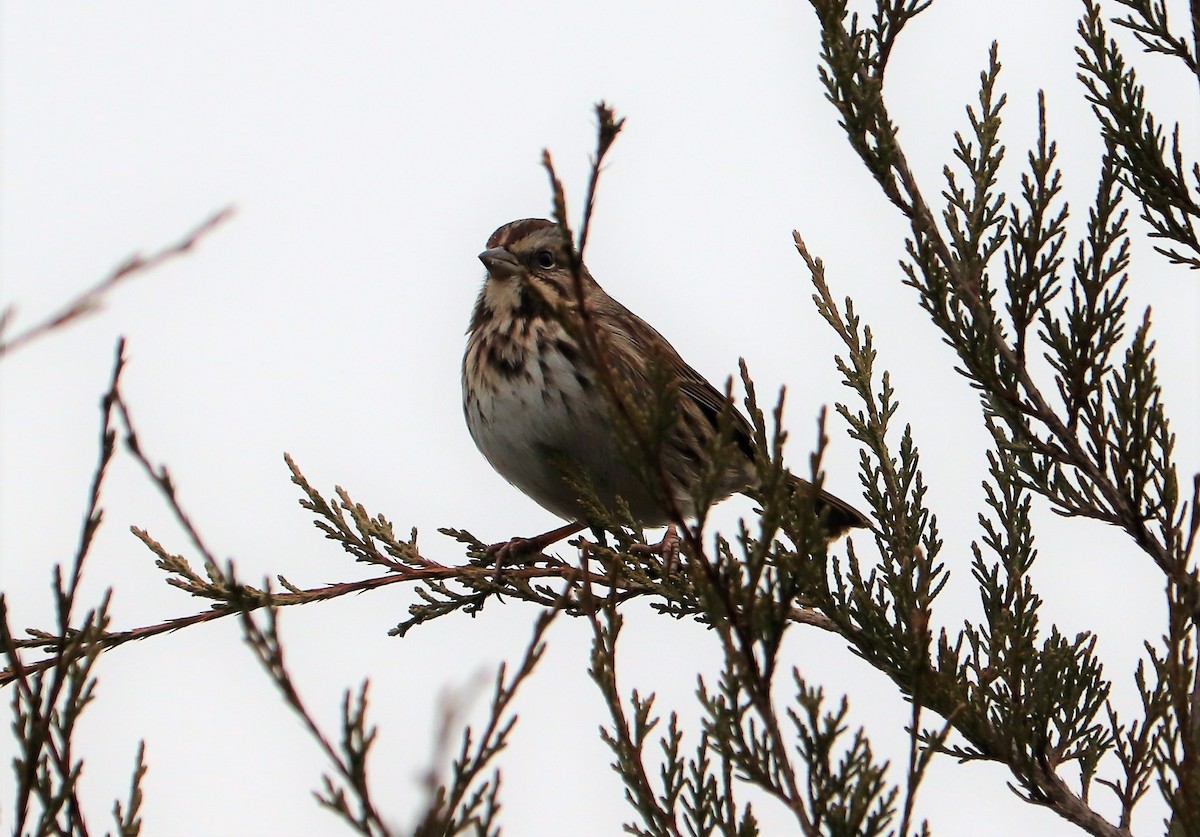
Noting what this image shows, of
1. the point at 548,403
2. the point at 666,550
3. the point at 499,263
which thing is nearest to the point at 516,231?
the point at 499,263

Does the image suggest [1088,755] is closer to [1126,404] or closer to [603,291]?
[1126,404]

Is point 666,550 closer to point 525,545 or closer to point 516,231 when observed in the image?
point 525,545

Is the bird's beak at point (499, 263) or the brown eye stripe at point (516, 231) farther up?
the brown eye stripe at point (516, 231)

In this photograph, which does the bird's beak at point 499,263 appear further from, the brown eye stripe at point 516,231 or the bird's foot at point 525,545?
the bird's foot at point 525,545

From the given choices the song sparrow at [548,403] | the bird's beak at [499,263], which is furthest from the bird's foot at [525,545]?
the bird's beak at [499,263]

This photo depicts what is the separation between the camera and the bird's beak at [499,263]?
5.78 meters

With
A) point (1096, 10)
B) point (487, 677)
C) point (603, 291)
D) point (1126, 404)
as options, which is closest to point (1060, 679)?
point (1126, 404)

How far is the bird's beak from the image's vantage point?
578cm

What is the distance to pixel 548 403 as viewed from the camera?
5.34m

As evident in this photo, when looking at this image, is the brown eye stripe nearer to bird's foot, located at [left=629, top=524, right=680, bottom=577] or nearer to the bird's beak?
the bird's beak

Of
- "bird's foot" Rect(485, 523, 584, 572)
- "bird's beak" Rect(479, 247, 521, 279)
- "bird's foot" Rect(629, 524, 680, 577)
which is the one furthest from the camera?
"bird's beak" Rect(479, 247, 521, 279)

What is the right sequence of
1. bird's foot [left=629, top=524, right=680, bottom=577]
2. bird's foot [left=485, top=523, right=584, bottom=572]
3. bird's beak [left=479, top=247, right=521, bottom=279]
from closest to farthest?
1. bird's foot [left=629, top=524, right=680, bottom=577]
2. bird's foot [left=485, top=523, right=584, bottom=572]
3. bird's beak [left=479, top=247, right=521, bottom=279]

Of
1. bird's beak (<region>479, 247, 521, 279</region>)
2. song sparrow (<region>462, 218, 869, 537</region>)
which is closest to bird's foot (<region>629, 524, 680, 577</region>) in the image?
song sparrow (<region>462, 218, 869, 537</region>)

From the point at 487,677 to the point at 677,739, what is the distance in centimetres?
110
